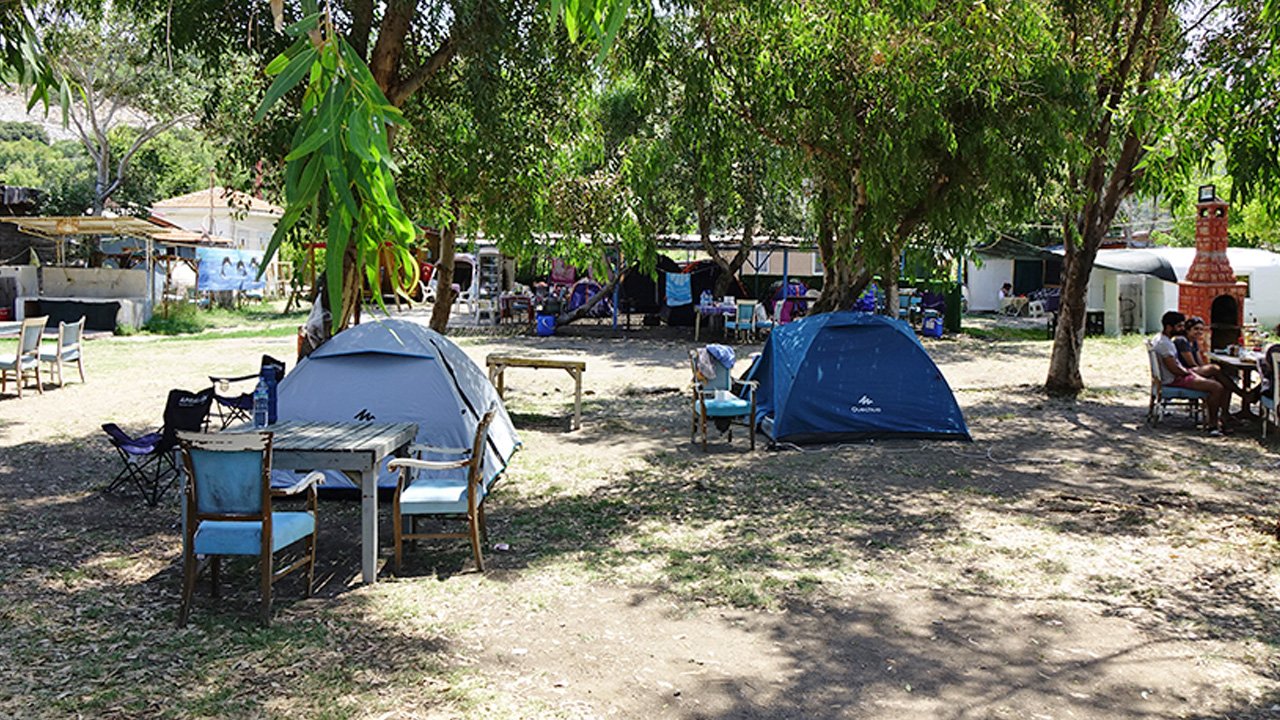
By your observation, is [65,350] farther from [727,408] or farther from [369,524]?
[369,524]

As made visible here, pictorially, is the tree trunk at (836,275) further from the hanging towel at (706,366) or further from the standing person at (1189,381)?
the standing person at (1189,381)

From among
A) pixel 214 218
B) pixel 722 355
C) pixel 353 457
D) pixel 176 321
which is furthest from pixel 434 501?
pixel 214 218

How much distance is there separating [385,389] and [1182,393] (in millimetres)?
8681

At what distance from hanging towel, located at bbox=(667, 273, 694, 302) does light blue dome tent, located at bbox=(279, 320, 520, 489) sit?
18.4 meters

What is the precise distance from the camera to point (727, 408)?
10.1 m

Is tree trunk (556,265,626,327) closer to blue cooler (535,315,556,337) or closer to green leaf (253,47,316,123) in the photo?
blue cooler (535,315,556,337)

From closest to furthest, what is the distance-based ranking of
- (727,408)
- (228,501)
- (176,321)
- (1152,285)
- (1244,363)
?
(228,501), (727,408), (1244,363), (176,321), (1152,285)

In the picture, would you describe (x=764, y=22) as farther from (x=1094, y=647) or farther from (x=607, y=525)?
(x=1094, y=647)

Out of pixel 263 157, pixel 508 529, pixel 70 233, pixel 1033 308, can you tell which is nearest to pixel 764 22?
pixel 263 157

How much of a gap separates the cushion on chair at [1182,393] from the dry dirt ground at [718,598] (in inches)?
53.8

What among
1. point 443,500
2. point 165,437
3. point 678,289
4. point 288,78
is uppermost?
point 288,78

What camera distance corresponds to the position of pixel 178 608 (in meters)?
5.18

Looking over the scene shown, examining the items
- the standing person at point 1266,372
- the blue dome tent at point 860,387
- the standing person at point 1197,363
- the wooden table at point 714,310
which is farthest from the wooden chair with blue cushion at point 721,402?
the wooden table at point 714,310

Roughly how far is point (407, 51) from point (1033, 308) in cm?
2646
